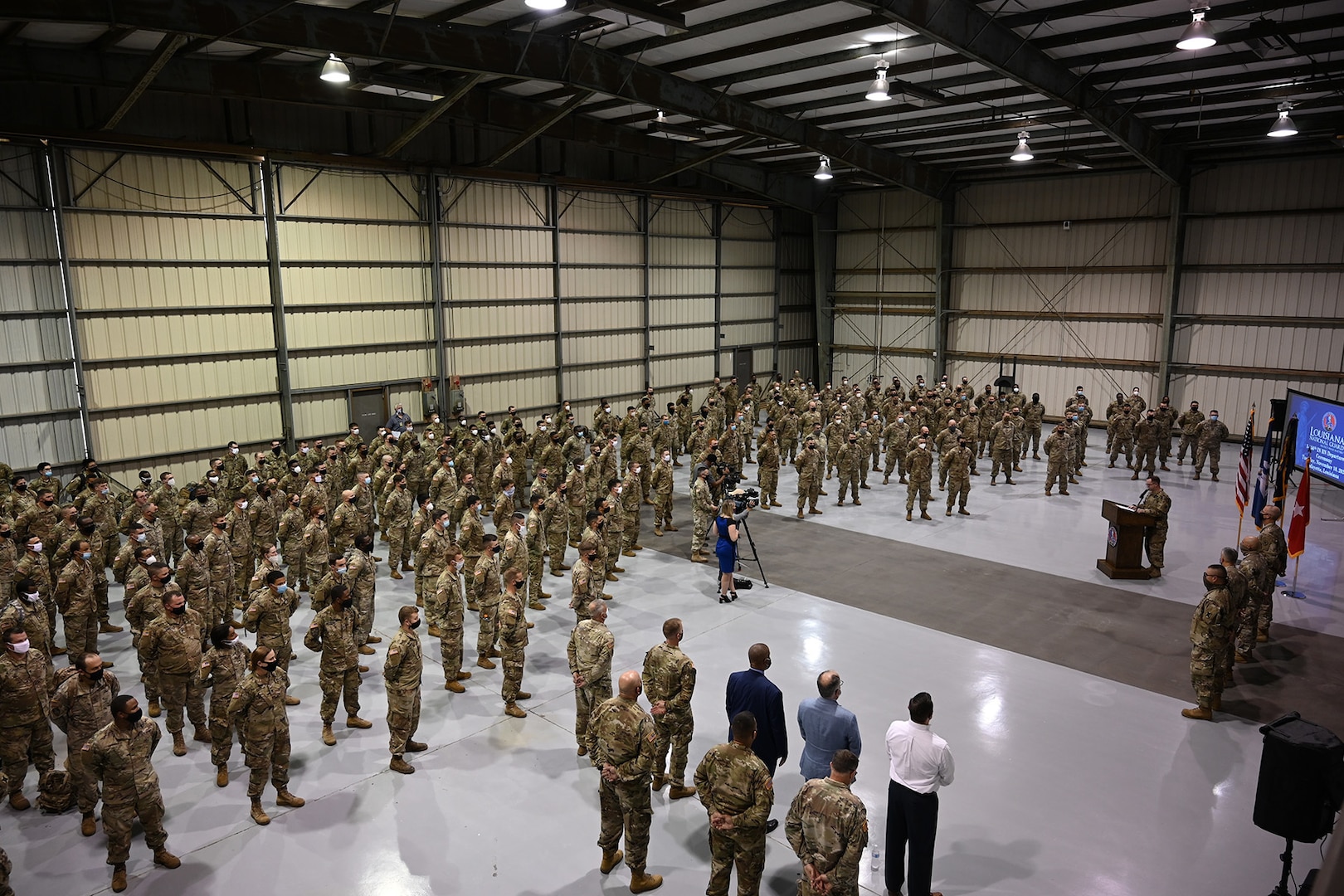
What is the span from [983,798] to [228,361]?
1565 centimetres

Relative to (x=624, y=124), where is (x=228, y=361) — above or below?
below

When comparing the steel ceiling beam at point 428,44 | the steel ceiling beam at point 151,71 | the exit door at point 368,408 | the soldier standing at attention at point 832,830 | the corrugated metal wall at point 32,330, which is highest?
the steel ceiling beam at point 428,44

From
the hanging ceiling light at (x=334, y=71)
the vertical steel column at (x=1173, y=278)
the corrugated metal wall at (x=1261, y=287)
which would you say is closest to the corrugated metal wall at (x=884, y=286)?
the vertical steel column at (x=1173, y=278)

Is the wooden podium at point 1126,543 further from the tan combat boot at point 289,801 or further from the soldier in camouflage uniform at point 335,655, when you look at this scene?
the tan combat boot at point 289,801

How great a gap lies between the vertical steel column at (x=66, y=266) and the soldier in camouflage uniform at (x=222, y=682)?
973 centimetres

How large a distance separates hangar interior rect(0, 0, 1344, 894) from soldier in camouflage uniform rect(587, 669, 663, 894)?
42 centimetres

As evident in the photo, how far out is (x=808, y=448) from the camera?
1477 centimetres

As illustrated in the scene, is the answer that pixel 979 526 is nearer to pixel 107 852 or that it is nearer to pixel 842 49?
pixel 842 49

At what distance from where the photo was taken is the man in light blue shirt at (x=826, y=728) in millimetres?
5582

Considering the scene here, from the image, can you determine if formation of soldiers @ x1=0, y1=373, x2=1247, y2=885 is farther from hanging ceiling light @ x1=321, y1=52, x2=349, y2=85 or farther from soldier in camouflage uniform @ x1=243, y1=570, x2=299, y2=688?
hanging ceiling light @ x1=321, y1=52, x2=349, y2=85

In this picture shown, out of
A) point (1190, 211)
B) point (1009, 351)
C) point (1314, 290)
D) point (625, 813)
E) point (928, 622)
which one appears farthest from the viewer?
point (1009, 351)

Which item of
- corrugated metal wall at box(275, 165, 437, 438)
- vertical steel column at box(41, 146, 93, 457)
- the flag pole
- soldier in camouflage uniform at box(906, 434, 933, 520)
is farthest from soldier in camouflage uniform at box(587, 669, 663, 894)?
corrugated metal wall at box(275, 165, 437, 438)

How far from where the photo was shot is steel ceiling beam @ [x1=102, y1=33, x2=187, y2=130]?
1088 cm

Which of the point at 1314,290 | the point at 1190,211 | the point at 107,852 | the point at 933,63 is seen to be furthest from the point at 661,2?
the point at 1314,290
